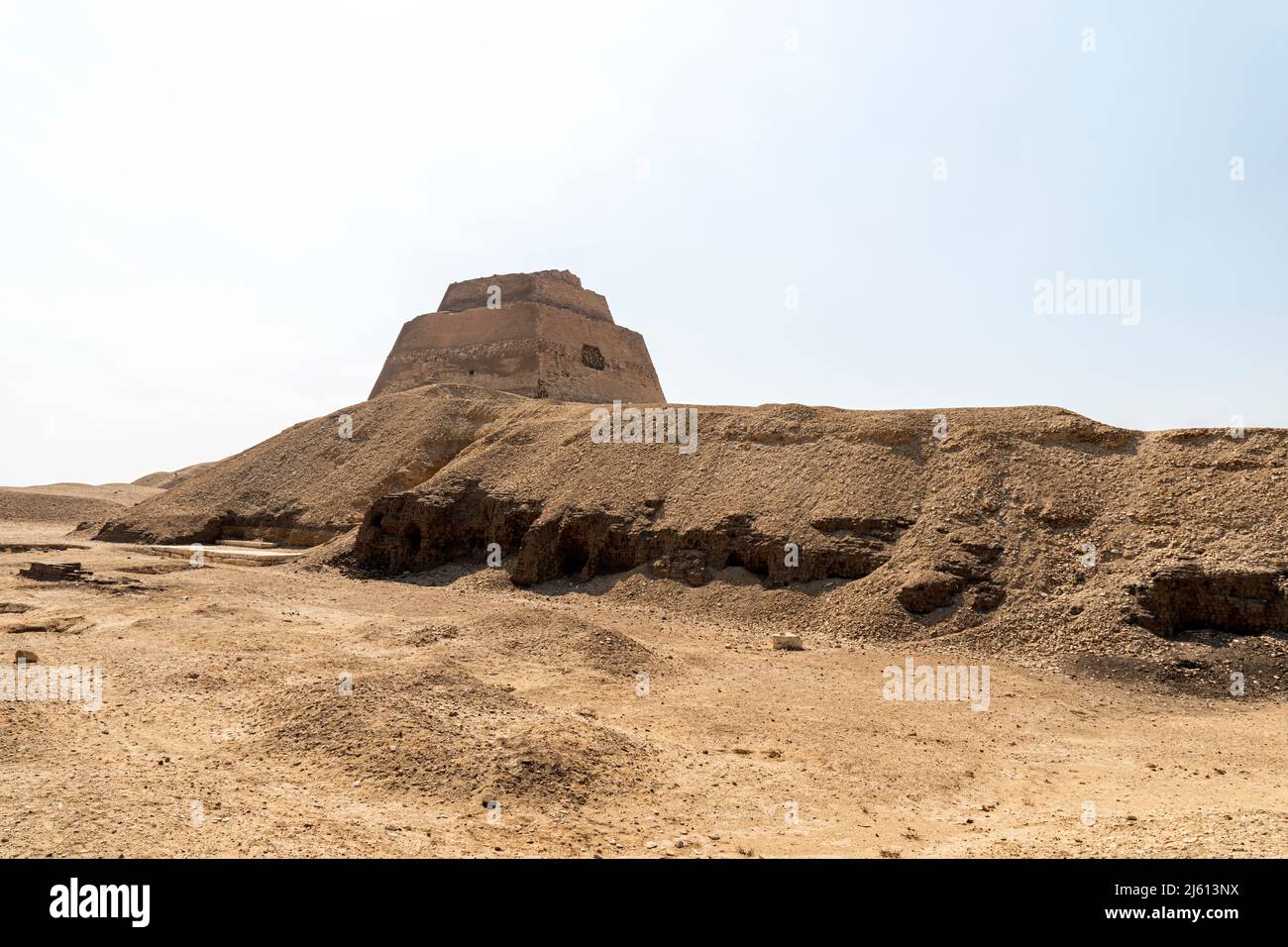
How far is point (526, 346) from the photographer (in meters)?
35.8

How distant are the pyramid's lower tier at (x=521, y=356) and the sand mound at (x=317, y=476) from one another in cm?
638

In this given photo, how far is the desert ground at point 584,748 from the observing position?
4.91 metres

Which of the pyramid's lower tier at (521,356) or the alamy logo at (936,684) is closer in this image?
the alamy logo at (936,684)

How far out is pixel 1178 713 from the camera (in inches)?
379

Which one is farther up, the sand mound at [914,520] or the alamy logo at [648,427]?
the alamy logo at [648,427]

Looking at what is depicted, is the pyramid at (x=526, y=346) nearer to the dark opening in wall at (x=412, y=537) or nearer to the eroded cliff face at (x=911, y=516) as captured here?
the eroded cliff face at (x=911, y=516)

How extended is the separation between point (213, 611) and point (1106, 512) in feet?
46.0

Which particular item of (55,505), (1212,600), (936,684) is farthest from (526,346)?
(1212,600)

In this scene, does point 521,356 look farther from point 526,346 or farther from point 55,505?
point 55,505

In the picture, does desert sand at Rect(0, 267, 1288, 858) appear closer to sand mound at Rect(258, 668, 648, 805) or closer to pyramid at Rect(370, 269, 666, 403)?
sand mound at Rect(258, 668, 648, 805)

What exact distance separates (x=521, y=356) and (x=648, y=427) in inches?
613

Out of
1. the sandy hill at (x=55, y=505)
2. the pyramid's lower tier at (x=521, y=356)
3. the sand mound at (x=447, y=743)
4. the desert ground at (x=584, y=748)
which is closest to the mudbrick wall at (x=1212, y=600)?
the desert ground at (x=584, y=748)
